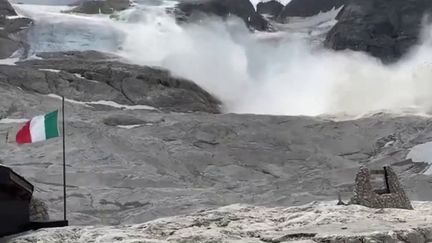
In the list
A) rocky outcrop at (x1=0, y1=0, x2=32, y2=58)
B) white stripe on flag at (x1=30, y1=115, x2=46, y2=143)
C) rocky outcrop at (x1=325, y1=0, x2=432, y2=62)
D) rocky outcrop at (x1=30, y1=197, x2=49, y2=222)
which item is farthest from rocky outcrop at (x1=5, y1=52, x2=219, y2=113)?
rocky outcrop at (x1=30, y1=197, x2=49, y2=222)

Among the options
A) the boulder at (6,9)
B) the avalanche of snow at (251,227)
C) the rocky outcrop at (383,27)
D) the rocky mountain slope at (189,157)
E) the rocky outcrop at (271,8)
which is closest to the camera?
the avalanche of snow at (251,227)

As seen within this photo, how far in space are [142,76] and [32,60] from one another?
12.6m

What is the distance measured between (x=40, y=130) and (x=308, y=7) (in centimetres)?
11468

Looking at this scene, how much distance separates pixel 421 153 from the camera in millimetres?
38594

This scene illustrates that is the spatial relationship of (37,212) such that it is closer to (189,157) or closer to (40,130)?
(40,130)

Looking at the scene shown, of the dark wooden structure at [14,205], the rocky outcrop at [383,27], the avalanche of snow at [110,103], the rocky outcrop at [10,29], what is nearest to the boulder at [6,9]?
the rocky outcrop at [10,29]

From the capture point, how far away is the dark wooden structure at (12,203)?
13.2 metres

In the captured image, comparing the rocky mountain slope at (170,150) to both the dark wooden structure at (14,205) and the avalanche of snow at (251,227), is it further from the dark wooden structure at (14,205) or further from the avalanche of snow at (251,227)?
the dark wooden structure at (14,205)

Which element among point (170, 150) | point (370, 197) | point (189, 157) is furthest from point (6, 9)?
point (370, 197)

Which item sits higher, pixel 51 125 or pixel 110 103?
pixel 51 125

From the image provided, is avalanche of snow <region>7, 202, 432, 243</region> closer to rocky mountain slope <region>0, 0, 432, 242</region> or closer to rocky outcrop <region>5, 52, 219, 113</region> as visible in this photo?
rocky mountain slope <region>0, 0, 432, 242</region>

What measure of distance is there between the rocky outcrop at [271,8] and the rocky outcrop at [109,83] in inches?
2728

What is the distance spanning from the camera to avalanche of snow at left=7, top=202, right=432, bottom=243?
36.4 feet

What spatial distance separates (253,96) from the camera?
247 ft
